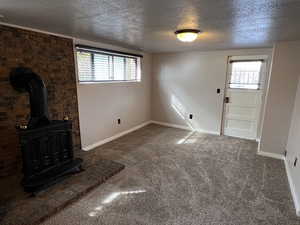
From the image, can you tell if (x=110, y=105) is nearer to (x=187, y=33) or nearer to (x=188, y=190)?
(x=187, y=33)

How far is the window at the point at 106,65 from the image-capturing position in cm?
324

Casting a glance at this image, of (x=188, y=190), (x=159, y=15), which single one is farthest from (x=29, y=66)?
(x=188, y=190)

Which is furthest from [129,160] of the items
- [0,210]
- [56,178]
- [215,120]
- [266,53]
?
[266,53]

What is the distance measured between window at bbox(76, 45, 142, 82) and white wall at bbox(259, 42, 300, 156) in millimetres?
2966

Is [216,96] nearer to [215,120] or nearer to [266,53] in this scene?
[215,120]

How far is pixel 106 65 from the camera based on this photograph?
374 centimetres

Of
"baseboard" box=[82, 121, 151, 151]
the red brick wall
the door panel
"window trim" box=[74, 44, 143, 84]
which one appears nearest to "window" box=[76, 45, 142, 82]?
"window trim" box=[74, 44, 143, 84]

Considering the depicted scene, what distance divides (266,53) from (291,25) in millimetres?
1907

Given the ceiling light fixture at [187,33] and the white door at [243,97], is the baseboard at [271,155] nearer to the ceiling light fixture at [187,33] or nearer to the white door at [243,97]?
the white door at [243,97]

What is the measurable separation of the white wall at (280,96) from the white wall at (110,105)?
2.94 metres

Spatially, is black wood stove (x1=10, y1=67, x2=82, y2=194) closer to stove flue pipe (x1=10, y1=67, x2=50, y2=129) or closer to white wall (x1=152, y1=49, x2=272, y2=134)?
stove flue pipe (x1=10, y1=67, x2=50, y2=129)

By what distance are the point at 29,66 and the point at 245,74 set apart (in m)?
4.18

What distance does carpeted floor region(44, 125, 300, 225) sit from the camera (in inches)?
73.9

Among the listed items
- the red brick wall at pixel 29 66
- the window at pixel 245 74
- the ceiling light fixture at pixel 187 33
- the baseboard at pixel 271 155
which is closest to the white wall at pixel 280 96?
the baseboard at pixel 271 155
